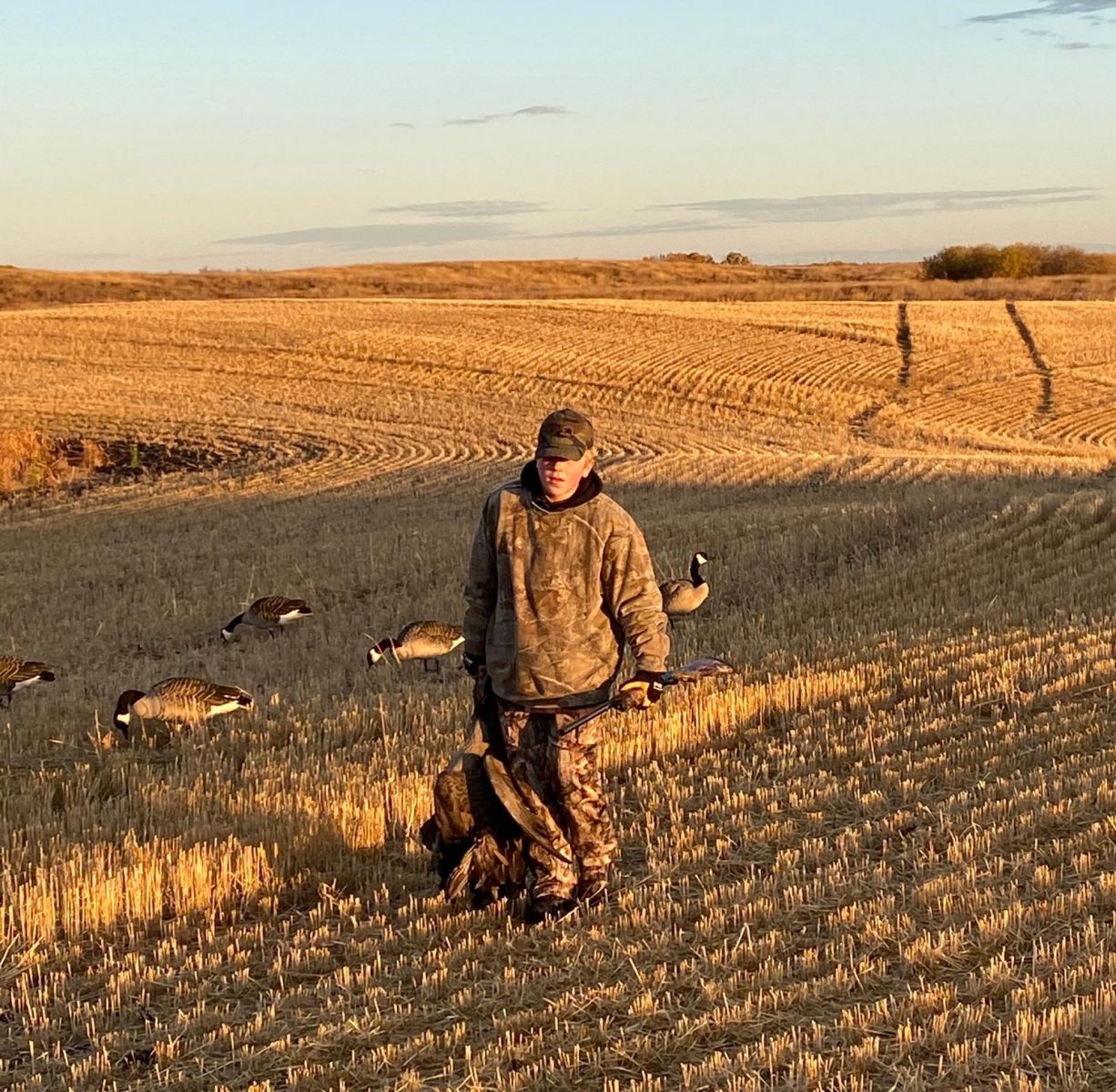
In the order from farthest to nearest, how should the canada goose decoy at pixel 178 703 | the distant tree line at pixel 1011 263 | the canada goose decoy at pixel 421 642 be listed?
the distant tree line at pixel 1011 263 < the canada goose decoy at pixel 421 642 < the canada goose decoy at pixel 178 703

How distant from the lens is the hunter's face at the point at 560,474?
6074 mm

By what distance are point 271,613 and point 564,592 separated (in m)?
8.67

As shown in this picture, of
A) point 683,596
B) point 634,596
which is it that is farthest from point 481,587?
point 683,596

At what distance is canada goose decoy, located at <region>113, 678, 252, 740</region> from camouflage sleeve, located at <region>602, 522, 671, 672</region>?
4593mm

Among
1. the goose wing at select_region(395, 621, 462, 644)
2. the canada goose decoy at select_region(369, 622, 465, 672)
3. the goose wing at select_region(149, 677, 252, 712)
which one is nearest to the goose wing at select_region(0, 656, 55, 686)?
the goose wing at select_region(149, 677, 252, 712)

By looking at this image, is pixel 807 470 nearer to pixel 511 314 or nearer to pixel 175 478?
pixel 175 478

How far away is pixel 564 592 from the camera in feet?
20.5

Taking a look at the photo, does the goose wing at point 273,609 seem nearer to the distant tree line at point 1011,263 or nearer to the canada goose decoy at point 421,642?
the canada goose decoy at point 421,642

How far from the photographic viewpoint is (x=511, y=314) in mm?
49906

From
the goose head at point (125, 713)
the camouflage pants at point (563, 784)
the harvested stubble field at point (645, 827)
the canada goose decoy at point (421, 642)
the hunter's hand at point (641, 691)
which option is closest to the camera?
the harvested stubble field at point (645, 827)

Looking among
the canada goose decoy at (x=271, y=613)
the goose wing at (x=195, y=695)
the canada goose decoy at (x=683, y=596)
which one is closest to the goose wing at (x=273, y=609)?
the canada goose decoy at (x=271, y=613)

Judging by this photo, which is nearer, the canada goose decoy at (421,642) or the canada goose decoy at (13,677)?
the canada goose decoy at (13,677)

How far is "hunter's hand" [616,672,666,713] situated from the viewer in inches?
244

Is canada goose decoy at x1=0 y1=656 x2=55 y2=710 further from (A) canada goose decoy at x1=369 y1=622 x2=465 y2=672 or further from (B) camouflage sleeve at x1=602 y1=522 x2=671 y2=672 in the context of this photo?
(B) camouflage sleeve at x1=602 y1=522 x2=671 y2=672
